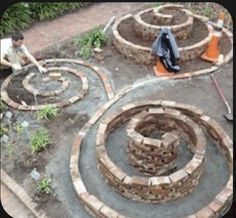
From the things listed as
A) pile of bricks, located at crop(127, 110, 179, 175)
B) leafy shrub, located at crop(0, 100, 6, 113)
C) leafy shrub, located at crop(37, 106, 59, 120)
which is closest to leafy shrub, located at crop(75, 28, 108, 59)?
leafy shrub, located at crop(37, 106, 59, 120)

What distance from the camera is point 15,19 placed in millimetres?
9820

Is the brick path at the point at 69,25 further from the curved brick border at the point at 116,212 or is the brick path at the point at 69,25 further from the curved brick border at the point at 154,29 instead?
the curved brick border at the point at 116,212

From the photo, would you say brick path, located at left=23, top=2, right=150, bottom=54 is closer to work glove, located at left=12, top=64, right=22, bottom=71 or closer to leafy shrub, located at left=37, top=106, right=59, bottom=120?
work glove, located at left=12, top=64, right=22, bottom=71

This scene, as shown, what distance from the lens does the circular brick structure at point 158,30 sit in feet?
28.2

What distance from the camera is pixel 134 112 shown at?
7.12m

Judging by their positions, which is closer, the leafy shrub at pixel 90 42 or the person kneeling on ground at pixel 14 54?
the person kneeling on ground at pixel 14 54

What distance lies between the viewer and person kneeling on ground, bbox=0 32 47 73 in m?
7.99

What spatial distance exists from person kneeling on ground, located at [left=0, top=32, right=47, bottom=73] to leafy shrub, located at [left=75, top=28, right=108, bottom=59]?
3.69ft

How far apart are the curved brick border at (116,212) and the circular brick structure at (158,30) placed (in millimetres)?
1533

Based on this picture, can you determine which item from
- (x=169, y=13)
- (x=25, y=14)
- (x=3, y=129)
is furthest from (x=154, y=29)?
(x=3, y=129)

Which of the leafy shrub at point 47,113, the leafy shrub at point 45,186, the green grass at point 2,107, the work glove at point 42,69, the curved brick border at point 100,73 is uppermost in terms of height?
the green grass at point 2,107

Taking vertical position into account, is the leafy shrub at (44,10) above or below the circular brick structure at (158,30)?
above

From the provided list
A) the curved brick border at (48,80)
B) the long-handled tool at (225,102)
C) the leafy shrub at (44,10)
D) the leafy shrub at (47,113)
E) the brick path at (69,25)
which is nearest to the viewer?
the long-handled tool at (225,102)

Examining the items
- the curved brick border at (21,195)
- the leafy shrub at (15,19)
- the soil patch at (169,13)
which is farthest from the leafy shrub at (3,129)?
the soil patch at (169,13)
